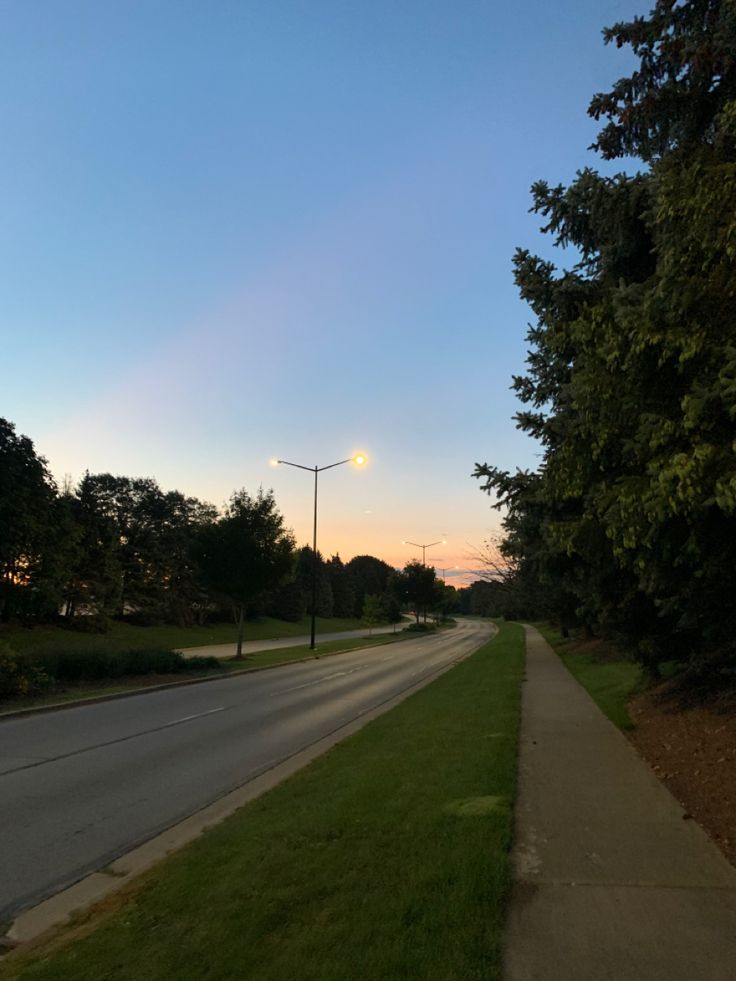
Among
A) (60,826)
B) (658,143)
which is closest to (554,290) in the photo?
(658,143)

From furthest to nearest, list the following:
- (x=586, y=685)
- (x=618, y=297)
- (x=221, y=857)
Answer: (x=586, y=685), (x=618, y=297), (x=221, y=857)

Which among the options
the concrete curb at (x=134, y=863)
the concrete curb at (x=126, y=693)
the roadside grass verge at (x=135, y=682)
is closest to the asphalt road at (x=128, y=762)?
the concrete curb at (x=134, y=863)

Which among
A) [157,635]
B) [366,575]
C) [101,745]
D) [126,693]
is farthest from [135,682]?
[366,575]

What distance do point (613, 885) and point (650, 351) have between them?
354cm

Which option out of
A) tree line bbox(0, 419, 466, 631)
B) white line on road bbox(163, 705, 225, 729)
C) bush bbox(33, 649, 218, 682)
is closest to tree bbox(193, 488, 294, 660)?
tree line bbox(0, 419, 466, 631)

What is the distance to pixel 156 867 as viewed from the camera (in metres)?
5.10

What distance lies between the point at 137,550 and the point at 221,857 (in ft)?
200

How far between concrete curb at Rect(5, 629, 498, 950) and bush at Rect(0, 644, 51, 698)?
26.8ft

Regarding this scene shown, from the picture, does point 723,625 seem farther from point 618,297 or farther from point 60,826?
point 60,826

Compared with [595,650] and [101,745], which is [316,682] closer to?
[101,745]

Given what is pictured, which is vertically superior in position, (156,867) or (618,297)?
(618,297)

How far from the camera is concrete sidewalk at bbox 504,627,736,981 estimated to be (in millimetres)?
3299

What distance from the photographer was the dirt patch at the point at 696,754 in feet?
19.1

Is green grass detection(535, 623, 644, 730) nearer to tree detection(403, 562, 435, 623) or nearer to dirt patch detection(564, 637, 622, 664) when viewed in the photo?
dirt patch detection(564, 637, 622, 664)
